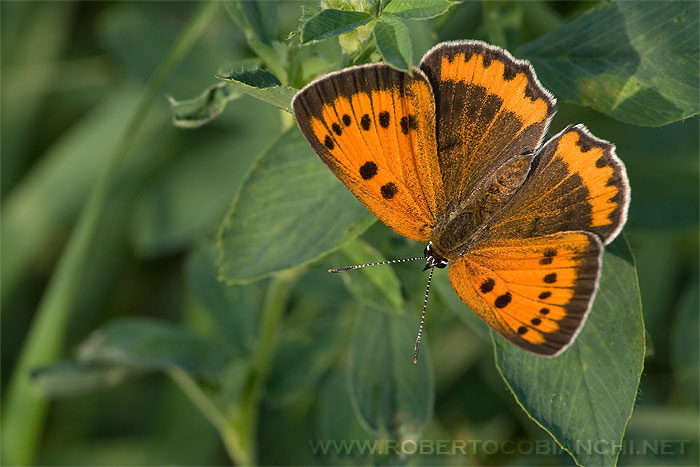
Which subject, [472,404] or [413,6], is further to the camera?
[472,404]

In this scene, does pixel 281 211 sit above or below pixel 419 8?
below

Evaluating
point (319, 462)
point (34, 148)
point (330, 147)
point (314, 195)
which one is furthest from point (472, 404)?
point (34, 148)

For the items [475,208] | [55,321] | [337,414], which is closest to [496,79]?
[475,208]

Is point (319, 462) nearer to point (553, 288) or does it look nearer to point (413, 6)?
point (553, 288)

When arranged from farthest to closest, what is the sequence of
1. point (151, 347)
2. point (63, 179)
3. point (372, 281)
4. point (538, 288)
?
point (63, 179) < point (151, 347) < point (372, 281) < point (538, 288)

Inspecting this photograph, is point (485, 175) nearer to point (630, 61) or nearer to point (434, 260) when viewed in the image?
point (434, 260)

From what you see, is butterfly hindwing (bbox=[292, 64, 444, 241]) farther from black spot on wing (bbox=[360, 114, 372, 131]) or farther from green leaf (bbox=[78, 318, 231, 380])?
green leaf (bbox=[78, 318, 231, 380])
